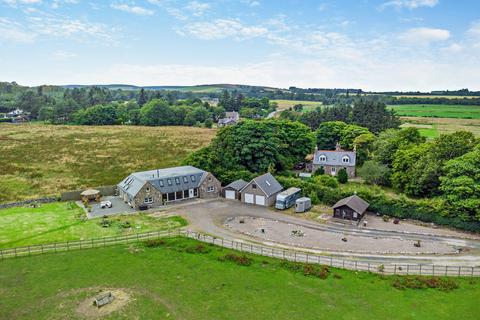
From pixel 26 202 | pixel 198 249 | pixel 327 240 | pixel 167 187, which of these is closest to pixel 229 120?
pixel 167 187

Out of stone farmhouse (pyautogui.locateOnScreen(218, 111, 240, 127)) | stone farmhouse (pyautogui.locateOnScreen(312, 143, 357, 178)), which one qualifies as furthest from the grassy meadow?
stone farmhouse (pyautogui.locateOnScreen(312, 143, 357, 178))

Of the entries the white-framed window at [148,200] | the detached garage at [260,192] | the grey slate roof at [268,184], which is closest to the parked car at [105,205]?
the white-framed window at [148,200]

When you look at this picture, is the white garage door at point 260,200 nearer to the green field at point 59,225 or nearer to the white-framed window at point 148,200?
the green field at point 59,225

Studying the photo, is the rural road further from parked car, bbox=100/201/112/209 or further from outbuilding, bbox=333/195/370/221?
parked car, bbox=100/201/112/209

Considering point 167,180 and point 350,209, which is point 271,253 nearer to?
point 350,209

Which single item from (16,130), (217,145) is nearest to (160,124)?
(16,130)

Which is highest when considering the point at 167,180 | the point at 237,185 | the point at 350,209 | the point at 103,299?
the point at 167,180
